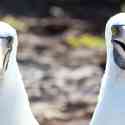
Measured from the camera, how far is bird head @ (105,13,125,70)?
328cm

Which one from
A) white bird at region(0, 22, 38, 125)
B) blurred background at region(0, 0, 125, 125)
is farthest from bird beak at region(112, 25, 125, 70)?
blurred background at region(0, 0, 125, 125)

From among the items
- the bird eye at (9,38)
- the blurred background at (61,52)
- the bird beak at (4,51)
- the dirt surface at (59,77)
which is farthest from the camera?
the blurred background at (61,52)

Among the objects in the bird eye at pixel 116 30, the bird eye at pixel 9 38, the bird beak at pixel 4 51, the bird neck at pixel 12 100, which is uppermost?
the bird eye at pixel 116 30

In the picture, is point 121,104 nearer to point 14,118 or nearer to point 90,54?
point 14,118

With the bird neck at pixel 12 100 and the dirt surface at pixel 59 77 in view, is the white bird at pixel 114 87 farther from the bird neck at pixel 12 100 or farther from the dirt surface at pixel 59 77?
the dirt surface at pixel 59 77

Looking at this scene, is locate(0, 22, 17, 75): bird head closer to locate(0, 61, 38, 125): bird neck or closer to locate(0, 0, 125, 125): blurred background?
locate(0, 61, 38, 125): bird neck

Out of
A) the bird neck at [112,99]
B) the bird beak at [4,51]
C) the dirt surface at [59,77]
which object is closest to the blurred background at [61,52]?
the dirt surface at [59,77]

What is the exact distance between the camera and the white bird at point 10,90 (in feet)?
10.8

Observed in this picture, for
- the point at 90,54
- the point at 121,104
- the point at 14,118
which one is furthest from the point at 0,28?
the point at 90,54

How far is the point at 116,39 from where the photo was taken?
3.32 meters

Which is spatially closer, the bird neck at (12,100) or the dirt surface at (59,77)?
the bird neck at (12,100)

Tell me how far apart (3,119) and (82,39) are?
2397 mm

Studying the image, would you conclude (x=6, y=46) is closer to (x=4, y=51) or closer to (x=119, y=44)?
(x=4, y=51)

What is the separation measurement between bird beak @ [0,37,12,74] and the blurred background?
892 millimetres
